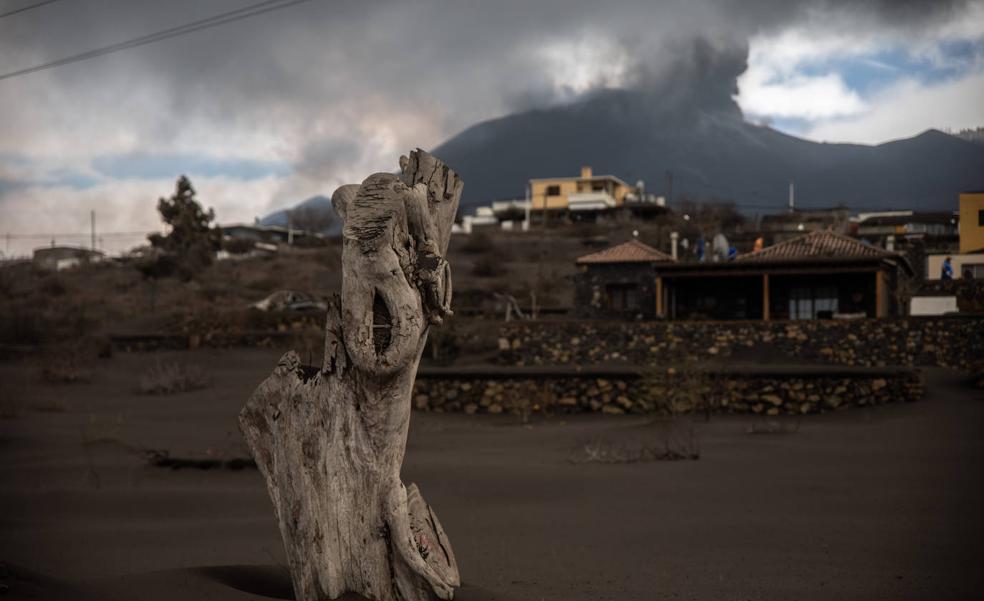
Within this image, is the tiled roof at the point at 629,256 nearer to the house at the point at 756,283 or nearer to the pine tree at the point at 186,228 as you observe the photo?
the house at the point at 756,283

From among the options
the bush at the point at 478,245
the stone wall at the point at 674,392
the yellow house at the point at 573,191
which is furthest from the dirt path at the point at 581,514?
the yellow house at the point at 573,191

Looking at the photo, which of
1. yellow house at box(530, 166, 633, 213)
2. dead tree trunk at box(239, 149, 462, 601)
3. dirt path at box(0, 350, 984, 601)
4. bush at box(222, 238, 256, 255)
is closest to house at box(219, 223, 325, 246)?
bush at box(222, 238, 256, 255)

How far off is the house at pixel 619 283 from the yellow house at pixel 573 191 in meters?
41.5

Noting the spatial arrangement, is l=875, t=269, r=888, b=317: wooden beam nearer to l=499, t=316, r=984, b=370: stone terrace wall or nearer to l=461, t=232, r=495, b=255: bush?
l=499, t=316, r=984, b=370: stone terrace wall

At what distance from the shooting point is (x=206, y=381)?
72.3 feet

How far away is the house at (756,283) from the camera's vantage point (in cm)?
2709

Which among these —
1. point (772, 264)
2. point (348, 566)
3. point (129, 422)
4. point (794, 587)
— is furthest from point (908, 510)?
point (772, 264)

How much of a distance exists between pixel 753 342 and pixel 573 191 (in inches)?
2140

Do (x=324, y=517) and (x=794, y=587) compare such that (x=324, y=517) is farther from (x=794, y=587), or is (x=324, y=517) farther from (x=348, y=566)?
(x=794, y=587)

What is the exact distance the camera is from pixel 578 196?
7338 cm

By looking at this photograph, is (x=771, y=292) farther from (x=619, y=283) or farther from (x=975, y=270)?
(x=975, y=270)

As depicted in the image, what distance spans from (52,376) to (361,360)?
21355mm

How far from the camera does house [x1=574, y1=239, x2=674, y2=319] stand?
3123cm

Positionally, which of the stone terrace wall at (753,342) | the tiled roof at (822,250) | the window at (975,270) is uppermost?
the tiled roof at (822,250)
